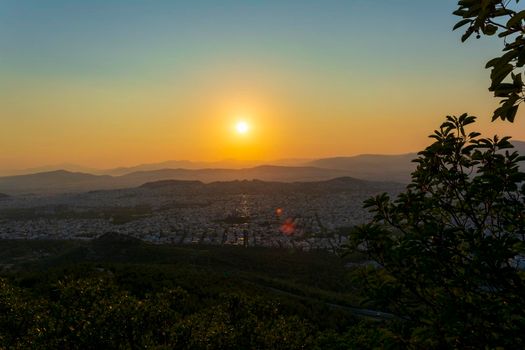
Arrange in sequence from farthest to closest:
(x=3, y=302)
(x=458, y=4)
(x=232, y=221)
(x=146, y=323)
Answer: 1. (x=232, y=221)
2. (x=3, y=302)
3. (x=146, y=323)
4. (x=458, y=4)

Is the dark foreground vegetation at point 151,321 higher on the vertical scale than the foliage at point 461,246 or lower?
lower

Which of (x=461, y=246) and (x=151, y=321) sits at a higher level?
(x=461, y=246)

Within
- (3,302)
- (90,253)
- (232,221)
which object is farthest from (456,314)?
(232,221)

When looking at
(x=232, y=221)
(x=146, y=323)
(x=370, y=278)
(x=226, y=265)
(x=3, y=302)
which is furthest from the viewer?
(x=232, y=221)

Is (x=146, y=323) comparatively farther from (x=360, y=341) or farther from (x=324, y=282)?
(x=324, y=282)

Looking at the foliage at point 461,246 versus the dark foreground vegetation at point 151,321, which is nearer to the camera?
the foliage at point 461,246

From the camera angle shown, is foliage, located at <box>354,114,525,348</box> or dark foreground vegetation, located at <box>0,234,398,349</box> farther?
dark foreground vegetation, located at <box>0,234,398,349</box>

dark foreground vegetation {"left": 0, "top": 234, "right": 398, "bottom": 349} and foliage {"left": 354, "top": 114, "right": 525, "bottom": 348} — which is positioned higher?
foliage {"left": 354, "top": 114, "right": 525, "bottom": 348}

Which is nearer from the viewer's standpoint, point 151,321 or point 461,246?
point 461,246
